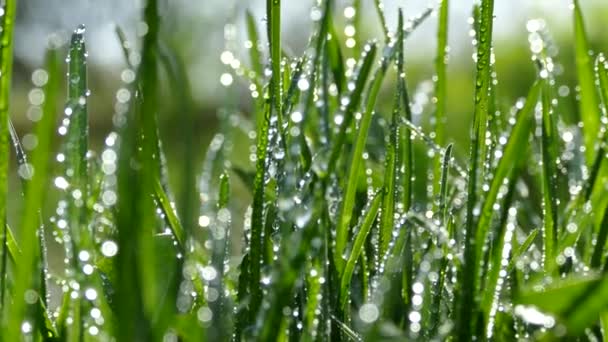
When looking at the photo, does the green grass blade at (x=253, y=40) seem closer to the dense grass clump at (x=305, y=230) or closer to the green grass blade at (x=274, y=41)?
the dense grass clump at (x=305, y=230)

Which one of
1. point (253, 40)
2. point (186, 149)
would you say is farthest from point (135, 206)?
point (253, 40)

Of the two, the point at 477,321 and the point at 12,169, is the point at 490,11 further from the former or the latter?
the point at 12,169

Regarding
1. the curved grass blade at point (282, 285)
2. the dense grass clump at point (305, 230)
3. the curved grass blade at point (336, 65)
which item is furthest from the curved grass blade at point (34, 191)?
the curved grass blade at point (336, 65)

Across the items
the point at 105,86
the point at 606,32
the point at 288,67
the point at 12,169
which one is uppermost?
the point at 105,86

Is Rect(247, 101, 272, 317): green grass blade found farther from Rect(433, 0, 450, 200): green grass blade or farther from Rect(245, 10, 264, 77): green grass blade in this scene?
Rect(245, 10, 264, 77): green grass blade

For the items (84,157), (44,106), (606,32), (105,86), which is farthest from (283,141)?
(105,86)

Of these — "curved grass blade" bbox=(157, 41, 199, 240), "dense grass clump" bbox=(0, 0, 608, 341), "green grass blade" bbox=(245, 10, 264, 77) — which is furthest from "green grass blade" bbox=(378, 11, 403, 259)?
"green grass blade" bbox=(245, 10, 264, 77)
